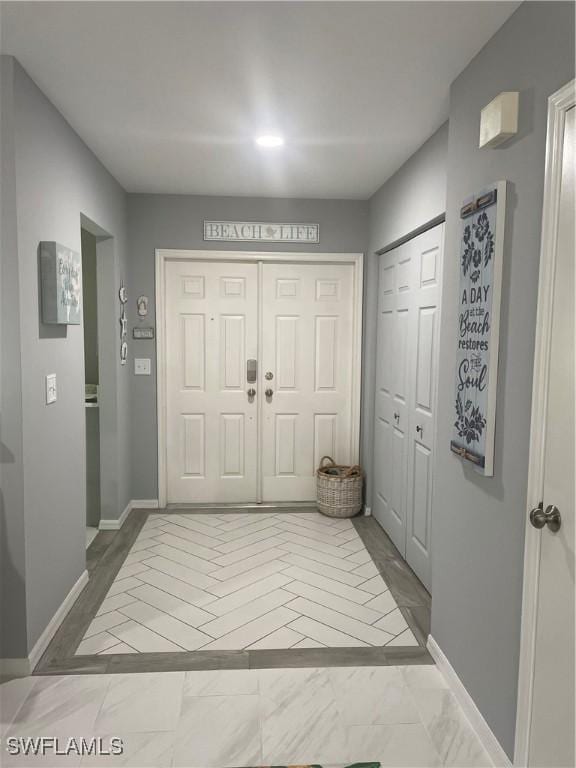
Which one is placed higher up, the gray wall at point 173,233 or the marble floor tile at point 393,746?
the gray wall at point 173,233

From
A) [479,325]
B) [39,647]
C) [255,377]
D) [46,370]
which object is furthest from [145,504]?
[479,325]

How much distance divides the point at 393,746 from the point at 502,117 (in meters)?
2.11

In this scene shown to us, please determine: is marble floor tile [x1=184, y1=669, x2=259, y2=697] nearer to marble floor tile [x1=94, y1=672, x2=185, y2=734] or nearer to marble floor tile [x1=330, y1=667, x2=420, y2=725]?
marble floor tile [x1=94, y1=672, x2=185, y2=734]

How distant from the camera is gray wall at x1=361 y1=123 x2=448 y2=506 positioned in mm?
2850

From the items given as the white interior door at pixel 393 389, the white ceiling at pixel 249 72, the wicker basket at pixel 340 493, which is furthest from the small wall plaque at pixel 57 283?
the wicker basket at pixel 340 493

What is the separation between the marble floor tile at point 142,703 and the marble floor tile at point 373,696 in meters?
0.63

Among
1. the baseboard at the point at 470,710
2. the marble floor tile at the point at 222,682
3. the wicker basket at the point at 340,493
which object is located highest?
the wicker basket at the point at 340,493

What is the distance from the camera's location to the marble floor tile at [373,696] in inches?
81.3

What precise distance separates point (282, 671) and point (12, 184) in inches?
88.2

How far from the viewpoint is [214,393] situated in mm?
4555

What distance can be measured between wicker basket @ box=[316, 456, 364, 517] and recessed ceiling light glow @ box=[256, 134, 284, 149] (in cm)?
241

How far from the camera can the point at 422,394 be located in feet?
10.6

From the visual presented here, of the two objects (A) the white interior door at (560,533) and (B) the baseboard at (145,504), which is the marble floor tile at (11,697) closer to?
(A) the white interior door at (560,533)

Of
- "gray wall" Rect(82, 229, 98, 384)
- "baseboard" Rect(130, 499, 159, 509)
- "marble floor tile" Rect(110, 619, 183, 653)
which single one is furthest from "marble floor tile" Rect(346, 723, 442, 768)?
"gray wall" Rect(82, 229, 98, 384)
